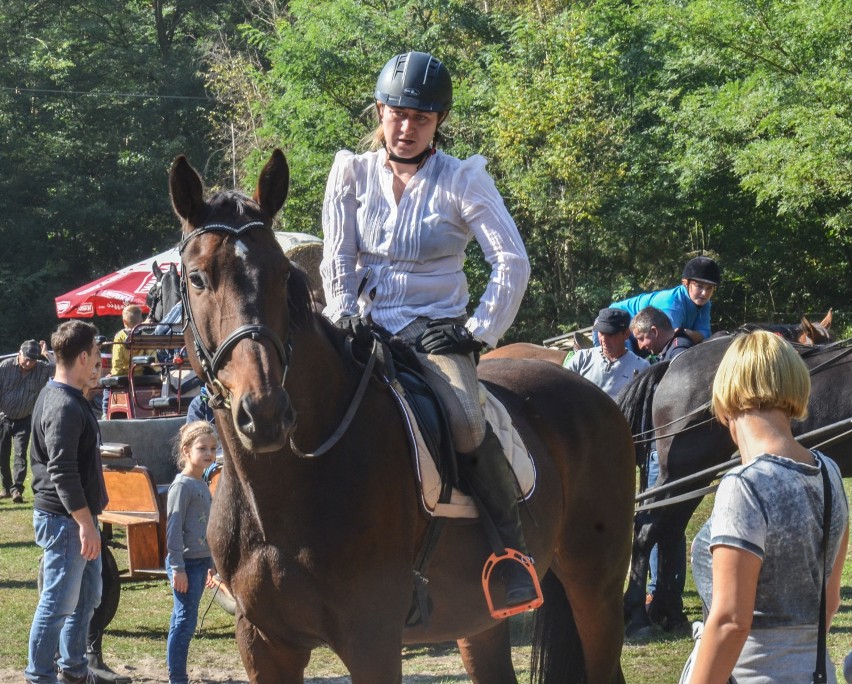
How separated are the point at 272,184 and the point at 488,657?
2.50m

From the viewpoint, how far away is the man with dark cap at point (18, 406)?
48.9ft

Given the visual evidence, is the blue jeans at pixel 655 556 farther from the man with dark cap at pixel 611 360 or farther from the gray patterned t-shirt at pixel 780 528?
the gray patterned t-shirt at pixel 780 528

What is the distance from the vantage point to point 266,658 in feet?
12.4

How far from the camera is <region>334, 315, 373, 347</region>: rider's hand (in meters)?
3.92

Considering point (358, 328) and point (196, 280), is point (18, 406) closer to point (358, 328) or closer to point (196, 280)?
point (358, 328)

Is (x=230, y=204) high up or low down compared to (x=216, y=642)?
up

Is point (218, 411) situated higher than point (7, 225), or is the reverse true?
point (7, 225)

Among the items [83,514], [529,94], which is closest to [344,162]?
[83,514]

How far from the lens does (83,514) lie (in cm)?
570

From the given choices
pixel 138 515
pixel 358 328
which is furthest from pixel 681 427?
pixel 358 328

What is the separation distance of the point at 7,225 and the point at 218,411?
1432 inches

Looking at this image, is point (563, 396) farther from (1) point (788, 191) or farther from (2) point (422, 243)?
(1) point (788, 191)

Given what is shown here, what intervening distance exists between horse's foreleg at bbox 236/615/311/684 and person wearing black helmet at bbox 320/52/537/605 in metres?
0.84

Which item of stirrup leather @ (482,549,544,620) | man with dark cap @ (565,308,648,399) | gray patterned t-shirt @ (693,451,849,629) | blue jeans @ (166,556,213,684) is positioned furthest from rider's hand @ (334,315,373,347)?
man with dark cap @ (565,308,648,399)
